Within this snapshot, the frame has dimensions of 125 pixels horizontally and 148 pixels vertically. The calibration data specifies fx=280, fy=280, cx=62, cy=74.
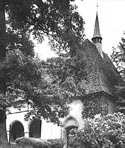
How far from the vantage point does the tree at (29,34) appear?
963 cm

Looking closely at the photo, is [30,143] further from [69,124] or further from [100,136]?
[69,124]

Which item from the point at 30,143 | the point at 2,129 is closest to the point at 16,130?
the point at 30,143

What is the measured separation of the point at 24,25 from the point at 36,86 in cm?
278

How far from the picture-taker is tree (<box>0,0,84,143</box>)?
963 cm

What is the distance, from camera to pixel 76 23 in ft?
38.0

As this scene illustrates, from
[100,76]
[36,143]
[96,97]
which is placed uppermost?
[100,76]

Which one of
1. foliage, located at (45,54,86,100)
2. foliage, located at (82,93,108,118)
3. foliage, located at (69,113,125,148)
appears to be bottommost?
foliage, located at (69,113,125,148)

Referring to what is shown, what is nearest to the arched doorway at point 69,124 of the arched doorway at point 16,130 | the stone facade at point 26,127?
the stone facade at point 26,127

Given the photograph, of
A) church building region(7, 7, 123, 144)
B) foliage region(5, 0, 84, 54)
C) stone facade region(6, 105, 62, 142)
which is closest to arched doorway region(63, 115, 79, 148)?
church building region(7, 7, 123, 144)

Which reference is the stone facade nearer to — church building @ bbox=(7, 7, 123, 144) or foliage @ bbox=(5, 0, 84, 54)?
church building @ bbox=(7, 7, 123, 144)

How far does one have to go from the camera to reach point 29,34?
40.3 feet

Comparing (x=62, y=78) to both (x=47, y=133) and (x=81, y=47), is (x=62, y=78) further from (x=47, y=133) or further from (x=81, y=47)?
(x=47, y=133)

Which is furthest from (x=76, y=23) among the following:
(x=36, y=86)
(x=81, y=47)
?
(x=36, y=86)

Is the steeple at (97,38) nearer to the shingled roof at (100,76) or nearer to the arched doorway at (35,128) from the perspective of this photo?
the shingled roof at (100,76)
